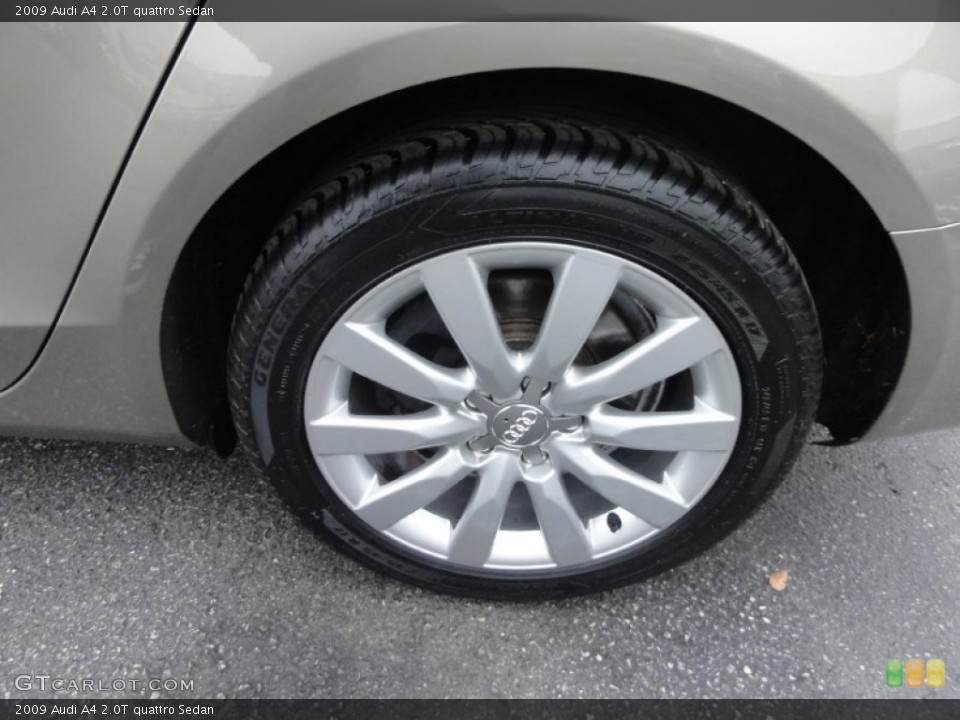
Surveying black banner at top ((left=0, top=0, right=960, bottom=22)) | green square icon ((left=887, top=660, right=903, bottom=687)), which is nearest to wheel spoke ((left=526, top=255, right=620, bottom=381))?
black banner at top ((left=0, top=0, right=960, bottom=22))

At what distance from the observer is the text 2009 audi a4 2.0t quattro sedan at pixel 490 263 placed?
110cm

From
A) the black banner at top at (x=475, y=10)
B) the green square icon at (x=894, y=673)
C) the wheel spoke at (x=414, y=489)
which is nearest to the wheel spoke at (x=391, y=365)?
the wheel spoke at (x=414, y=489)

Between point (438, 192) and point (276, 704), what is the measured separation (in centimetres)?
101

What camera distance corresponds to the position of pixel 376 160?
1.25 meters

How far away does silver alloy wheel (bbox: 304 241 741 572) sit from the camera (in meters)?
1.31

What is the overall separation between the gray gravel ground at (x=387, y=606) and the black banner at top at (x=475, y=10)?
3.69 ft

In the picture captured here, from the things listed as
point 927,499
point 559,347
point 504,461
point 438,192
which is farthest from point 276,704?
point 927,499

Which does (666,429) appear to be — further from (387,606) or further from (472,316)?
(387,606)

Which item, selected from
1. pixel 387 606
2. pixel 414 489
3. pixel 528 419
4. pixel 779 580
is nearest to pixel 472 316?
pixel 528 419

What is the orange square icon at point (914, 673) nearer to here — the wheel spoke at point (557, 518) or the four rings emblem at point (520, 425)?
the wheel spoke at point (557, 518)

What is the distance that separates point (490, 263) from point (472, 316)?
92mm

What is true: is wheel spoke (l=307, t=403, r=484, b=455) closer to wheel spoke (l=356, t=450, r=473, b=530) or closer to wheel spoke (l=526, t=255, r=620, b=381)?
wheel spoke (l=356, t=450, r=473, b=530)

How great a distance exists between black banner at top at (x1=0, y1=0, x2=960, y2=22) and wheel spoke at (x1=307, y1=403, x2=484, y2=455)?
0.68m

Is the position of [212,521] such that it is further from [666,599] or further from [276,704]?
[666,599]
